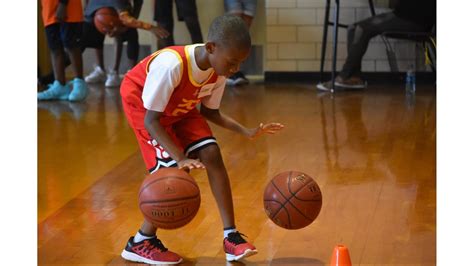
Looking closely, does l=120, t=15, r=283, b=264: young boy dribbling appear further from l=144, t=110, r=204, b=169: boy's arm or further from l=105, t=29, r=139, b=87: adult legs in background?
l=105, t=29, r=139, b=87: adult legs in background

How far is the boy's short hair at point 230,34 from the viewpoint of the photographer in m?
3.75

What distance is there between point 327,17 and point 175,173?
6018 millimetres

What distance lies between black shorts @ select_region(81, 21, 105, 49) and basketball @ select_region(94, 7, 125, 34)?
38cm

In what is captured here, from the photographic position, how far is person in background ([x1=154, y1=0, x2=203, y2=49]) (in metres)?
9.63

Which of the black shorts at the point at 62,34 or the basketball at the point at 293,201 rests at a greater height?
the black shorts at the point at 62,34

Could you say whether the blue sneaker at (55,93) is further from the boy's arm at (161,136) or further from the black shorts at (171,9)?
the boy's arm at (161,136)

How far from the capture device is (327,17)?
9422mm

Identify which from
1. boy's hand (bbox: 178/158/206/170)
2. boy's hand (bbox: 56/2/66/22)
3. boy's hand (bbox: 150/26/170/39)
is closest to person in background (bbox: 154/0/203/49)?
boy's hand (bbox: 150/26/170/39)

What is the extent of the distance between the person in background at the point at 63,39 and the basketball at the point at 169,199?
5.28 m

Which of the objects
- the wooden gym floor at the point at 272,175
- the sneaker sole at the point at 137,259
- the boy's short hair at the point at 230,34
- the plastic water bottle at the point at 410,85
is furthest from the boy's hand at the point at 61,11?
the boy's short hair at the point at 230,34

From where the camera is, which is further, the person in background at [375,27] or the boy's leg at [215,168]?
the person in background at [375,27]
